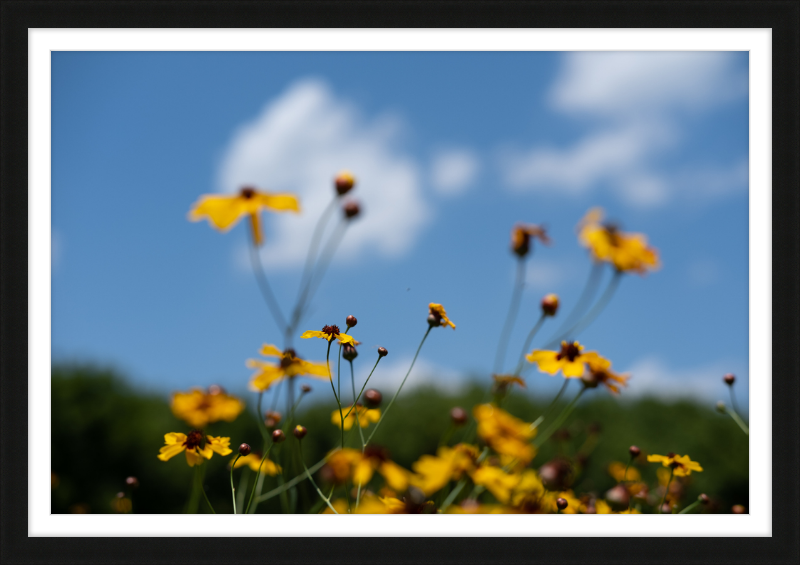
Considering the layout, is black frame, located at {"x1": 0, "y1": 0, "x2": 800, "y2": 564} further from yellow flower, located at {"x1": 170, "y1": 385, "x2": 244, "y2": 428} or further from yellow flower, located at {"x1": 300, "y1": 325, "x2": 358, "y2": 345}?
yellow flower, located at {"x1": 300, "y1": 325, "x2": 358, "y2": 345}

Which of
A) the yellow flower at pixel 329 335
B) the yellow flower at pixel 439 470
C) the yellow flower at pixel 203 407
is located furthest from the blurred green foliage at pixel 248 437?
the yellow flower at pixel 439 470

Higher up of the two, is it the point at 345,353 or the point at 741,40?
the point at 741,40

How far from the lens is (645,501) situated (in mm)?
1961

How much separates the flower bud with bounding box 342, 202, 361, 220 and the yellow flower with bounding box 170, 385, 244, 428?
63cm

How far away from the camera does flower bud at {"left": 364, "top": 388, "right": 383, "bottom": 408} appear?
1493 mm

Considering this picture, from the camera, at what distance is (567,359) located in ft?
5.06

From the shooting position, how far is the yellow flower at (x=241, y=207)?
4.48 ft

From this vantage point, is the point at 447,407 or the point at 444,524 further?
the point at 447,407

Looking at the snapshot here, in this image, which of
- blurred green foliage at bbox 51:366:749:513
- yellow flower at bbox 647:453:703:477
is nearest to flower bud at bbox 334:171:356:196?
yellow flower at bbox 647:453:703:477

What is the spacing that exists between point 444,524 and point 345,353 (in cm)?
60
